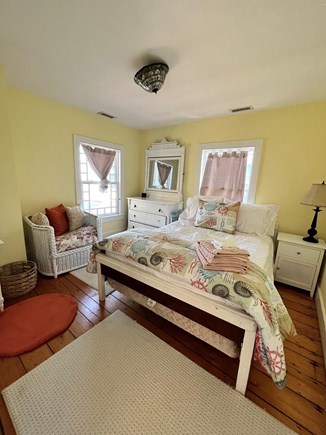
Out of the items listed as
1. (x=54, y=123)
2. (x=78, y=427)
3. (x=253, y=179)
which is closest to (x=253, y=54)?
(x=253, y=179)

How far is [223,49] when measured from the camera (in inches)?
57.6

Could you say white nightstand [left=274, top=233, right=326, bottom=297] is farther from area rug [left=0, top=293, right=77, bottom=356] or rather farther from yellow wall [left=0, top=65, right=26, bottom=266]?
yellow wall [left=0, top=65, right=26, bottom=266]

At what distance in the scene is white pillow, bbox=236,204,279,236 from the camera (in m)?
2.41

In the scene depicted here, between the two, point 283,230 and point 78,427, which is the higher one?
A: point 283,230

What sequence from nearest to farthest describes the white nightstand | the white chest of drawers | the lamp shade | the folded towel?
the folded towel → the lamp shade → the white nightstand → the white chest of drawers

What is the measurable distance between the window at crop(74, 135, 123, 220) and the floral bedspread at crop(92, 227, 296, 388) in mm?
2060

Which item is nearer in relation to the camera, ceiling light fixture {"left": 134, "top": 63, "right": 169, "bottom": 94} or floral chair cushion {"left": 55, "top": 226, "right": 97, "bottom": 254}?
ceiling light fixture {"left": 134, "top": 63, "right": 169, "bottom": 94}

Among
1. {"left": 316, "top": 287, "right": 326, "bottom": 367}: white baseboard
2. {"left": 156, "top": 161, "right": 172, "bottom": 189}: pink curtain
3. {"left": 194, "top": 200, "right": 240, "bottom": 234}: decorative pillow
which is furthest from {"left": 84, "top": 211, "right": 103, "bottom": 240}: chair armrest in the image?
{"left": 316, "top": 287, "right": 326, "bottom": 367}: white baseboard

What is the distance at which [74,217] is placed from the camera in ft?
9.14

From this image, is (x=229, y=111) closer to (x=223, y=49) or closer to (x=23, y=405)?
(x=223, y=49)

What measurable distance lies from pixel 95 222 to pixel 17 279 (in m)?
1.20

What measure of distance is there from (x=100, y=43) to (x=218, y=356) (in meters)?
2.69

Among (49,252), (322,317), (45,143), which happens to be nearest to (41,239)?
(49,252)

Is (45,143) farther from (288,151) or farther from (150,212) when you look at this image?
(288,151)
